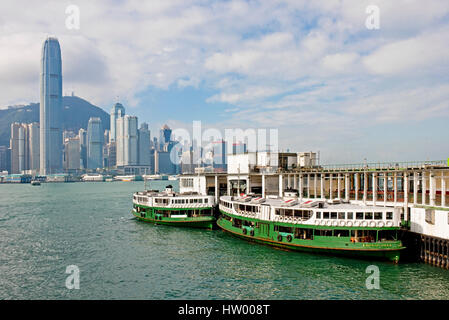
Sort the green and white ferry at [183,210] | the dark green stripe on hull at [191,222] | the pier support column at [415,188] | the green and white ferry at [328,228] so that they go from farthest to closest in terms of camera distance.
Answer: the green and white ferry at [183,210], the dark green stripe on hull at [191,222], the pier support column at [415,188], the green and white ferry at [328,228]

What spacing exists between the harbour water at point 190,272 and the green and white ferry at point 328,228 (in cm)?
123

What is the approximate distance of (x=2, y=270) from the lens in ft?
120

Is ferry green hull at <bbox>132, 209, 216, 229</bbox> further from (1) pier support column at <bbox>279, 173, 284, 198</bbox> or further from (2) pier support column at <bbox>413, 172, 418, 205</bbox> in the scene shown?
(2) pier support column at <bbox>413, 172, 418, 205</bbox>

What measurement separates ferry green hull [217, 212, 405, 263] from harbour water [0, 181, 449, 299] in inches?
35.0

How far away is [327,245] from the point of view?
3856 centimetres

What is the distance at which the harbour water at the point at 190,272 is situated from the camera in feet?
95.6

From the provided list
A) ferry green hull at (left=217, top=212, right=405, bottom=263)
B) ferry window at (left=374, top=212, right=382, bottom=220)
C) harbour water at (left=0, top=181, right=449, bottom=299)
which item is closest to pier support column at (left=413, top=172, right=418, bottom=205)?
ferry window at (left=374, top=212, right=382, bottom=220)

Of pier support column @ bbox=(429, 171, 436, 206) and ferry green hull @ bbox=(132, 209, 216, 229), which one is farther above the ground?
pier support column @ bbox=(429, 171, 436, 206)

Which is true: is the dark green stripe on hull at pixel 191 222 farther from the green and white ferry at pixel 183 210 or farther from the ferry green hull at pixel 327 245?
the ferry green hull at pixel 327 245

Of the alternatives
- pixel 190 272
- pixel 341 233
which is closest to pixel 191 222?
pixel 190 272

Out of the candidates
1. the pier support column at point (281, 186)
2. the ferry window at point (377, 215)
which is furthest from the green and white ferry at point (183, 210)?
the ferry window at point (377, 215)

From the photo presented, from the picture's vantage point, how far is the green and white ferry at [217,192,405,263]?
36.8m

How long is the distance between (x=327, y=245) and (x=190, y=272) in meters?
15.4
